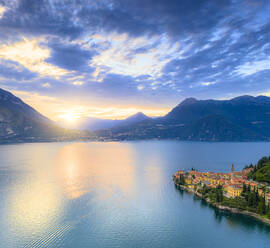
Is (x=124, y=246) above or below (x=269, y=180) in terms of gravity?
below

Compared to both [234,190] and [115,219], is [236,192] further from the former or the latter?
[115,219]

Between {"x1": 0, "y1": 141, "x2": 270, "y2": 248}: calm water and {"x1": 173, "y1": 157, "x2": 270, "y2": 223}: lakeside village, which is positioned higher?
{"x1": 173, "y1": 157, "x2": 270, "y2": 223}: lakeside village

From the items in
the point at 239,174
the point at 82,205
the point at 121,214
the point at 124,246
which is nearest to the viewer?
the point at 124,246

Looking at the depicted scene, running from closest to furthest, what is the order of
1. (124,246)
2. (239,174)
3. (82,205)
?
(124,246) → (82,205) → (239,174)

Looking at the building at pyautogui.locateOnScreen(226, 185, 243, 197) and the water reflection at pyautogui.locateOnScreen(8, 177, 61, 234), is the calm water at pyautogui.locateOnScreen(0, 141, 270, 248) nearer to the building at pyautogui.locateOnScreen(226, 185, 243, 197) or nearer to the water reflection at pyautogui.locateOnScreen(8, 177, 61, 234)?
the water reflection at pyautogui.locateOnScreen(8, 177, 61, 234)

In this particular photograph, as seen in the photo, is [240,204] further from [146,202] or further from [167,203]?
[146,202]

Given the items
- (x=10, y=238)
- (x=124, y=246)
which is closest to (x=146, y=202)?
(x=124, y=246)

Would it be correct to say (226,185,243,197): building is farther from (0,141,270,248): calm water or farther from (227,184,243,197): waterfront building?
(0,141,270,248): calm water

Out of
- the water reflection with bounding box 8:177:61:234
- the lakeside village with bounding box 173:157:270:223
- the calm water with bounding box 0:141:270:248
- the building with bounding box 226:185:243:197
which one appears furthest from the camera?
the building with bounding box 226:185:243:197

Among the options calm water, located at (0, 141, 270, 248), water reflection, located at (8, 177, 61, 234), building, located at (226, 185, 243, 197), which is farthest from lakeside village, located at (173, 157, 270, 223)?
water reflection, located at (8, 177, 61, 234)

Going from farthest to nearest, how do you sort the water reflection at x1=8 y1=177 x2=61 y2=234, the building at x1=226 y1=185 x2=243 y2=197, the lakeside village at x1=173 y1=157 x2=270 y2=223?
the building at x1=226 y1=185 x2=243 y2=197 → the lakeside village at x1=173 y1=157 x2=270 y2=223 → the water reflection at x1=8 y1=177 x2=61 y2=234

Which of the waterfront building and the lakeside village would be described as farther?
the waterfront building
